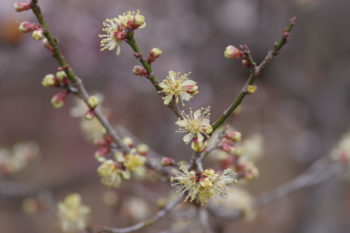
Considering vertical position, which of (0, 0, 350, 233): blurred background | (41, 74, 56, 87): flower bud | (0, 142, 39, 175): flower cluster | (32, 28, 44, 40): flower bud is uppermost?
(0, 0, 350, 233): blurred background

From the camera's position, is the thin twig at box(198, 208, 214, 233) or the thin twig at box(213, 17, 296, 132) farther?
the thin twig at box(198, 208, 214, 233)

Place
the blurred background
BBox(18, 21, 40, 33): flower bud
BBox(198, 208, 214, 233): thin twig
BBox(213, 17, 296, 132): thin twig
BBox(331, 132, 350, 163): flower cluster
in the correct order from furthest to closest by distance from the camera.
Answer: the blurred background
BBox(331, 132, 350, 163): flower cluster
BBox(198, 208, 214, 233): thin twig
BBox(18, 21, 40, 33): flower bud
BBox(213, 17, 296, 132): thin twig

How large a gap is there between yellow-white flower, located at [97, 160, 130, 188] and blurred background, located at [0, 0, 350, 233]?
0.61 meters

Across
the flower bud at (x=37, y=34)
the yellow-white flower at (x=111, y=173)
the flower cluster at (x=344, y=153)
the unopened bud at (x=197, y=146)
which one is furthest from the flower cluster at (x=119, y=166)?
the flower cluster at (x=344, y=153)

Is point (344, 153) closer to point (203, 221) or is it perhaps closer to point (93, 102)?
point (203, 221)

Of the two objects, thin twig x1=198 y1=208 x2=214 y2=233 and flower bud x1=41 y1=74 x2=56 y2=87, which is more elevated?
flower bud x1=41 y1=74 x2=56 y2=87

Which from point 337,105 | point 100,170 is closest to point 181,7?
point 337,105

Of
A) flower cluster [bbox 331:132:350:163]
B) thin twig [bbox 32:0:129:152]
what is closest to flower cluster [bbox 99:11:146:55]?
thin twig [bbox 32:0:129:152]

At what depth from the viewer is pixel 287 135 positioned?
455 centimetres

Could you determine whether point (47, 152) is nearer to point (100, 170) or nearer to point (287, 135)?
point (287, 135)

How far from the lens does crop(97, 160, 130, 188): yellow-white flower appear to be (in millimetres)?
1071

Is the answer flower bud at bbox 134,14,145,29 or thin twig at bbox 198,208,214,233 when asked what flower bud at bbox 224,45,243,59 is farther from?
thin twig at bbox 198,208,214,233

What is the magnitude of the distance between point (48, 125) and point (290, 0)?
10.6ft

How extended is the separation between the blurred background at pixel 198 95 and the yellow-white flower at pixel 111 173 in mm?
612
